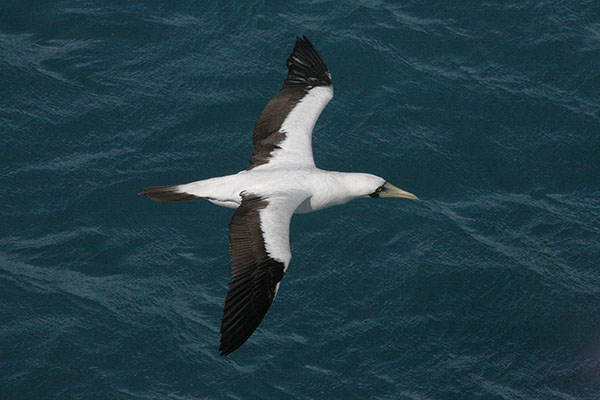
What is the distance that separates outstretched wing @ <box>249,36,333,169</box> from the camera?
→ 18703 millimetres

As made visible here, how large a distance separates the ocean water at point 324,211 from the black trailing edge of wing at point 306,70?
3656 millimetres

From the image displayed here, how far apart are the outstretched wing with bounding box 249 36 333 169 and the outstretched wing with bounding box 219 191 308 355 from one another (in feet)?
7.58

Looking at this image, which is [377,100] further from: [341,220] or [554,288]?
[554,288]

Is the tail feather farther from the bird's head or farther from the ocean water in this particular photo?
the ocean water

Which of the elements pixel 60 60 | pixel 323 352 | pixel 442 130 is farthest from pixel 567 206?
pixel 60 60

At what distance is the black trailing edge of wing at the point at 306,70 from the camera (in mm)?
20547

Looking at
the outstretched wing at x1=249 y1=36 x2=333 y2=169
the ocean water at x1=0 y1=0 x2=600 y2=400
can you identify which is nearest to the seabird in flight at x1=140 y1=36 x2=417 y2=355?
the outstretched wing at x1=249 y1=36 x2=333 y2=169

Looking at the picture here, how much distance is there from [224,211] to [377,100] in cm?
571

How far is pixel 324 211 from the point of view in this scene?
74.9ft

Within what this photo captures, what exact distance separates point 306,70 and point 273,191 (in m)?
4.88

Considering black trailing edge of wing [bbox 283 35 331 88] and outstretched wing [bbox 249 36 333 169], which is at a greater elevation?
black trailing edge of wing [bbox 283 35 331 88]

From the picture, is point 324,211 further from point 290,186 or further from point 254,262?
point 254,262

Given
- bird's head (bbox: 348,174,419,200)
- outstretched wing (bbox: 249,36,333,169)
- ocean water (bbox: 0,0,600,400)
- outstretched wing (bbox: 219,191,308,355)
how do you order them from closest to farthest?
outstretched wing (bbox: 219,191,308,355)
bird's head (bbox: 348,174,419,200)
outstretched wing (bbox: 249,36,333,169)
ocean water (bbox: 0,0,600,400)

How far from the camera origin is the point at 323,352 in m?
20.3
